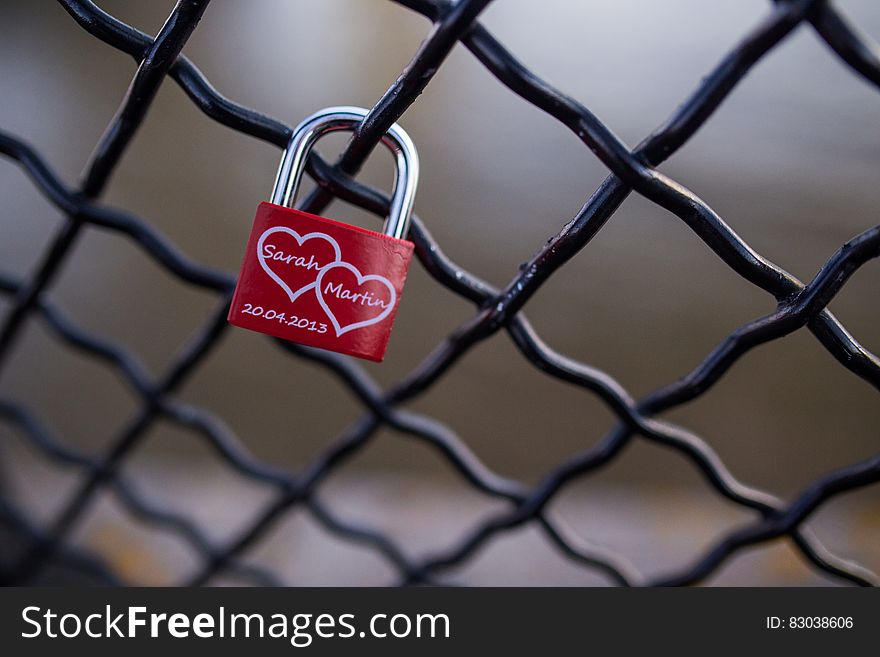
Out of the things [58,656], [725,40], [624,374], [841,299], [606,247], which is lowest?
[58,656]

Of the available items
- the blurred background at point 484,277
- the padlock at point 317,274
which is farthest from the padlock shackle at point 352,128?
the blurred background at point 484,277

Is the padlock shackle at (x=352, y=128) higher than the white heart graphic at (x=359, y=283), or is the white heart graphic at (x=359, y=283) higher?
the padlock shackle at (x=352, y=128)

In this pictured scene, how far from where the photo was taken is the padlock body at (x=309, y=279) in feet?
1.06

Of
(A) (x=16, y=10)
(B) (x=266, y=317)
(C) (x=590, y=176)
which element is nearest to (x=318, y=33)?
(A) (x=16, y=10)

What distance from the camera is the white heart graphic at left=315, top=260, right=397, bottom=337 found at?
1.07ft

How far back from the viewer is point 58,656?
1.29 ft

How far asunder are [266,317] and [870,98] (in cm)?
233

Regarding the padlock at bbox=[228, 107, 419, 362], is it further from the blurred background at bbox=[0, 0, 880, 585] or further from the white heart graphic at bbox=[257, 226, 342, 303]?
the blurred background at bbox=[0, 0, 880, 585]

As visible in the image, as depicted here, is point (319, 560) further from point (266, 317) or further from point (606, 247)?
point (606, 247)

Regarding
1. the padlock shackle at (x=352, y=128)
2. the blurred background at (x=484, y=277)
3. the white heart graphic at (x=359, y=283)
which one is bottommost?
the white heart graphic at (x=359, y=283)

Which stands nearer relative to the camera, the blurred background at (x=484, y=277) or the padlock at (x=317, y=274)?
the padlock at (x=317, y=274)

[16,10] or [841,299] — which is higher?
[16,10]

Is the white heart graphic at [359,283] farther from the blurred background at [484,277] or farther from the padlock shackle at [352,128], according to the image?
the blurred background at [484,277]

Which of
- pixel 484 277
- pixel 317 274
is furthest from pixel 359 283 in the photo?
pixel 484 277
